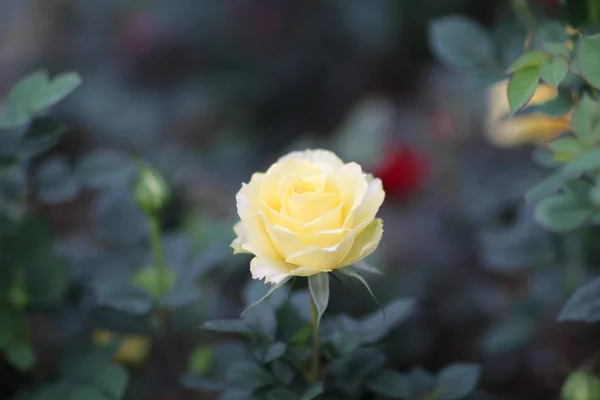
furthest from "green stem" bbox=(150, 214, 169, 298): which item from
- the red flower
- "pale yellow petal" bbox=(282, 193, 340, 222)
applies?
the red flower

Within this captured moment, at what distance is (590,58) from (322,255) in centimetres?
32

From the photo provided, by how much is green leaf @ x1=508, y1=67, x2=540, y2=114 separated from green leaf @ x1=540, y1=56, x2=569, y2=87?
0.01 metres

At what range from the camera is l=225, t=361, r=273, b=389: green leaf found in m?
0.72

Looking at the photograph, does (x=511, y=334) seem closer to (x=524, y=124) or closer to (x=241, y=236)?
(x=524, y=124)

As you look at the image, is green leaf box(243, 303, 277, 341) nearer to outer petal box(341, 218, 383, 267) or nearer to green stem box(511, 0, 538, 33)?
outer petal box(341, 218, 383, 267)

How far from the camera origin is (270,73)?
7.39 ft

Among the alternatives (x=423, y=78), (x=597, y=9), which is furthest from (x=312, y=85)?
(x=597, y=9)

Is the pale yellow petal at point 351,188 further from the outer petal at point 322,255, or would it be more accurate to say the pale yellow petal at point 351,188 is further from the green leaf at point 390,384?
the green leaf at point 390,384

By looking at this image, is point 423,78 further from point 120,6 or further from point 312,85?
point 120,6

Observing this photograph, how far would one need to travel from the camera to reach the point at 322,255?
1.96ft

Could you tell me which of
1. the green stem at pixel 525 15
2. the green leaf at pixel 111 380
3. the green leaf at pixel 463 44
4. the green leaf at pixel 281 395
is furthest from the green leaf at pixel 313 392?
the green stem at pixel 525 15

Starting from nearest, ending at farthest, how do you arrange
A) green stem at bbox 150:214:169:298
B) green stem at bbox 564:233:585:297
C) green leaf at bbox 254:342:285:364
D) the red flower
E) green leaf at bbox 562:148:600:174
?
green leaf at bbox 562:148:600:174 < green leaf at bbox 254:342:285:364 < green stem at bbox 150:214:169:298 < green stem at bbox 564:233:585:297 < the red flower

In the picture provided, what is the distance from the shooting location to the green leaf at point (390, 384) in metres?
0.71

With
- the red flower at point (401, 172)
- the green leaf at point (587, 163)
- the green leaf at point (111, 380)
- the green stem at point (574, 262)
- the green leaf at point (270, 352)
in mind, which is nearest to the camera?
the green leaf at point (587, 163)
